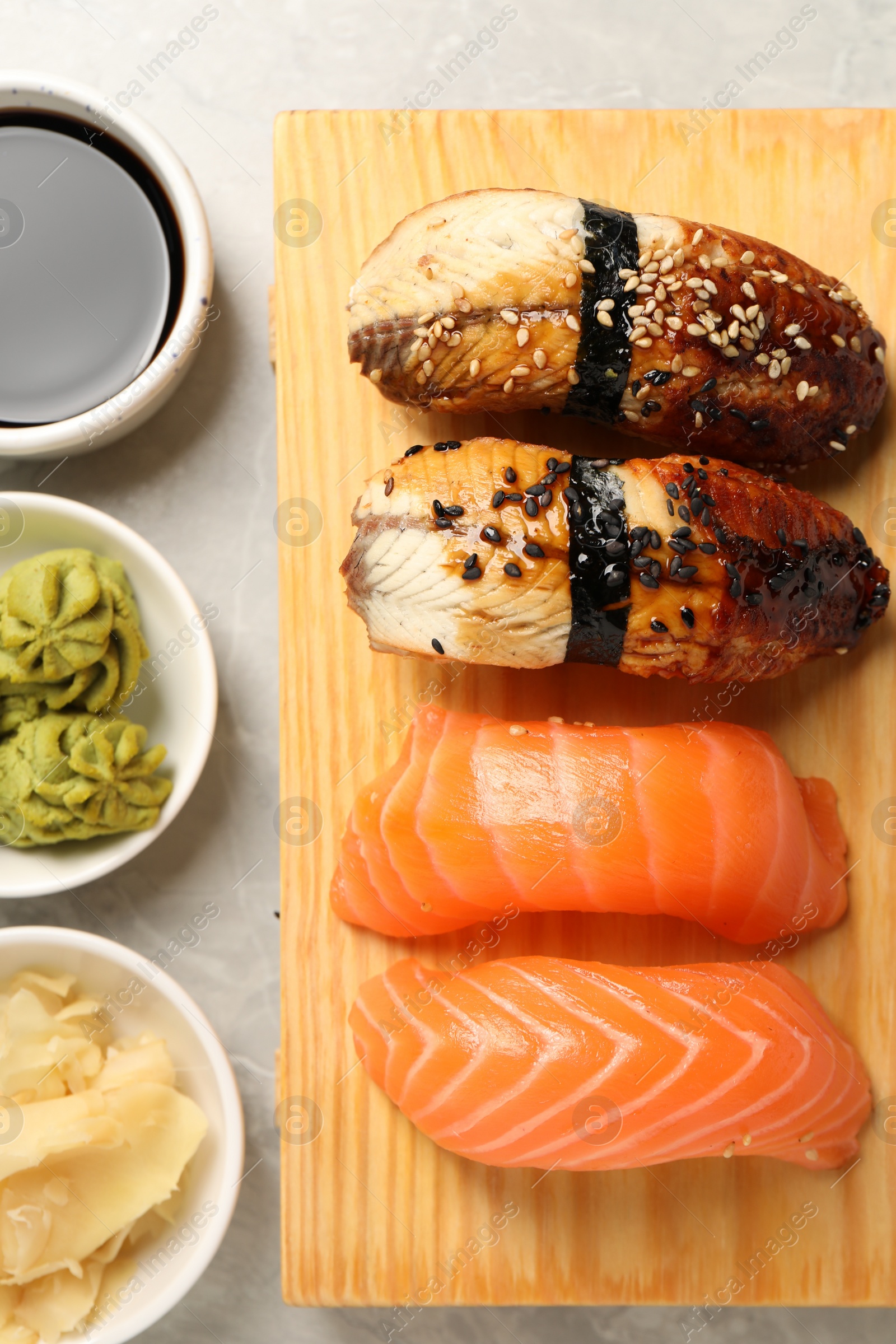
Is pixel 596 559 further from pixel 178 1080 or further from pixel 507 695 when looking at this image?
pixel 178 1080

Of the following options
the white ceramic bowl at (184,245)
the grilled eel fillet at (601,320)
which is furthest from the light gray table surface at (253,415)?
the grilled eel fillet at (601,320)

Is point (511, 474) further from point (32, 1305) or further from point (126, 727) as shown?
point (32, 1305)

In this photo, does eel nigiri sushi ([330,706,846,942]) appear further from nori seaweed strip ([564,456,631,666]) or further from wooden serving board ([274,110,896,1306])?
nori seaweed strip ([564,456,631,666])

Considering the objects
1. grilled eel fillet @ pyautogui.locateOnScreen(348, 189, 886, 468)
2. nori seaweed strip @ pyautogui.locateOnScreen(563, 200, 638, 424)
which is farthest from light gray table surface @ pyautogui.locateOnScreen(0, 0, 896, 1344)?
nori seaweed strip @ pyautogui.locateOnScreen(563, 200, 638, 424)

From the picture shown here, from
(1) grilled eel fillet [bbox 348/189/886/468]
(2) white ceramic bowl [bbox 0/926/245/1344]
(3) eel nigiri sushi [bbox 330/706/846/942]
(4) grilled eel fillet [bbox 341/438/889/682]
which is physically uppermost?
(1) grilled eel fillet [bbox 348/189/886/468]

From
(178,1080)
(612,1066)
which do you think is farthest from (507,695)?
(178,1080)

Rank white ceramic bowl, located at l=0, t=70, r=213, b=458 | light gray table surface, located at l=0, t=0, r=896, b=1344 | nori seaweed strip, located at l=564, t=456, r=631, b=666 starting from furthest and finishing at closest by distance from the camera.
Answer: light gray table surface, located at l=0, t=0, r=896, b=1344 < white ceramic bowl, located at l=0, t=70, r=213, b=458 < nori seaweed strip, located at l=564, t=456, r=631, b=666

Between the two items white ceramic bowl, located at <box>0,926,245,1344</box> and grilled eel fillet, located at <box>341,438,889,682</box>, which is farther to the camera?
white ceramic bowl, located at <box>0,926,245,1344</box>

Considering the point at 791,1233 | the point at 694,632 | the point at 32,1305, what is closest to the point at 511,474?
the point at 694,632

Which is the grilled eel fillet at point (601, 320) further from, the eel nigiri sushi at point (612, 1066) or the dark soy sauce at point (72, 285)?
the eel nigiri sushi at point (612, 1066)
